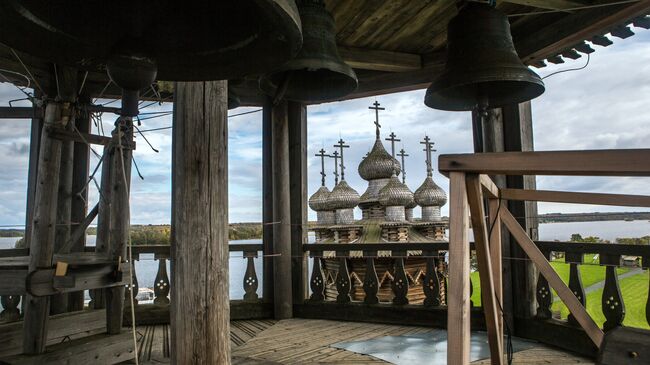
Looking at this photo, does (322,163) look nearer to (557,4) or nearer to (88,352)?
(557,4)

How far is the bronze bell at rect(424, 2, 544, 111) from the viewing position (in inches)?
92.3

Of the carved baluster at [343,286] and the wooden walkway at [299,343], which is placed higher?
the carved baluster at [343,286]

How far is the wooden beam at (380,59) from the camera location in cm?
413

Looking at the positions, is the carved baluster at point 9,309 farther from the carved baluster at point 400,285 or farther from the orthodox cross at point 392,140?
the orthodox cross at point 392,140

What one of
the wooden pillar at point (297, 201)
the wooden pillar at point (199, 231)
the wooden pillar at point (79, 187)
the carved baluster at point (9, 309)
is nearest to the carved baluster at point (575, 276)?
the wooden pillar at point (297, 201)

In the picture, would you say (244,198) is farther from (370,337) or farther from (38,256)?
(38,256)

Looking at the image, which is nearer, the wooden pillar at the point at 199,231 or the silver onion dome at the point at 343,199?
the wooden pillar at the point at 199,231

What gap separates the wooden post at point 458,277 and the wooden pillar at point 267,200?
389 cm

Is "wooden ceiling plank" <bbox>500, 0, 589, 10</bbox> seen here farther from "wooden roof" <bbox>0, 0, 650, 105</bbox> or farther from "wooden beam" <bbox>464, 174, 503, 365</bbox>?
"wooden beam" <bbox>464, 174, 503, 365</bbox>

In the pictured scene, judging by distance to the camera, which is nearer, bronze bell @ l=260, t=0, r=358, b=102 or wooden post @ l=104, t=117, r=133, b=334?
bronze bell @ l=260, t=0, r=358, b=102

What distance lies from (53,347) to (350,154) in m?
13.9

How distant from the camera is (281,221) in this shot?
4.72 metres

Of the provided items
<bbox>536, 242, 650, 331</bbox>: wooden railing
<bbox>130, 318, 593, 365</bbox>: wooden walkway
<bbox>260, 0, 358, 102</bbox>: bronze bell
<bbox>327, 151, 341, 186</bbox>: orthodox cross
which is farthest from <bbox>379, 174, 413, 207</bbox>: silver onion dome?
<bbox>260, 0, 358, 102</bbox>: bronze bell

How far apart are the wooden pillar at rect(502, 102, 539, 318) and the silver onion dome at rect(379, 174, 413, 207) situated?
12.1 meters
